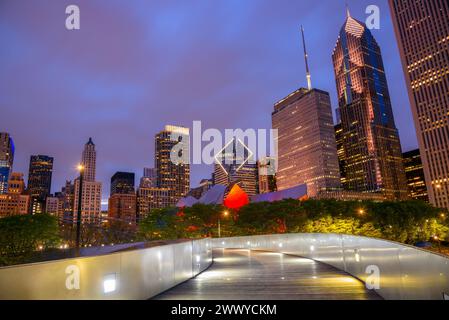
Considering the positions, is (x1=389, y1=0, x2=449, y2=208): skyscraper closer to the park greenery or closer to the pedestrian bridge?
the park greenery

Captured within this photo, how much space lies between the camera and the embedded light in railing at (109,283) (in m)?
6.37

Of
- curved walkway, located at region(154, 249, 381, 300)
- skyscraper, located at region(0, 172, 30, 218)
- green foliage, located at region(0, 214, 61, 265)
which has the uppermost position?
skyscraper, located at region(0, 172, 30, 218)

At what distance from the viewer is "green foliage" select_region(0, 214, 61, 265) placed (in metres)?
45.6

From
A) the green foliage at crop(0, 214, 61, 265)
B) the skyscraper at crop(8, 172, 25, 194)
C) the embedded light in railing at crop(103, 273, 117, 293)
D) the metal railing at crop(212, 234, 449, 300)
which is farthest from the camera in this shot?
the skyscraper at crop(8, 172, 25, 194)

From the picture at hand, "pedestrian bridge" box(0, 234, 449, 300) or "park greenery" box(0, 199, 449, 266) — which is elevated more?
"park greenery" box(0, 199, 449, 266)

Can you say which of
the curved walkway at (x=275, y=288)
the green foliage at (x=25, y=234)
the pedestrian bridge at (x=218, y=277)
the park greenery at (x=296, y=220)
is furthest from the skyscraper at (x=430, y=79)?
the pedestrian bridge at (x=218, y=277)

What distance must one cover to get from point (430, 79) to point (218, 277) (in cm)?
17068

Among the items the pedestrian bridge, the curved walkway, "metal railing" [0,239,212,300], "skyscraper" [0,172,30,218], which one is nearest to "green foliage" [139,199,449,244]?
the pedestrian bridge

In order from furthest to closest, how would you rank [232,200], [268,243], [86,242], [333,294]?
[232,200], [86,242], [268,243], [333,294]

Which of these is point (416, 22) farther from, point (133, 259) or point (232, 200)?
point (133, 259)

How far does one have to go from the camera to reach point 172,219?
6494 cm

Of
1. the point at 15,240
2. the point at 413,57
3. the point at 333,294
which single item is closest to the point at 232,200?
the point at 15,240
